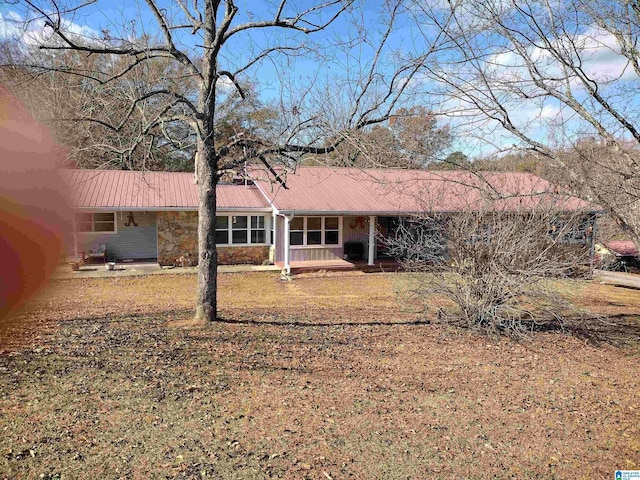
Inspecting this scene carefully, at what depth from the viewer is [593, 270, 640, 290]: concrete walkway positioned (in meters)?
16.9

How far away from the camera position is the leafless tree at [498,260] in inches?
298

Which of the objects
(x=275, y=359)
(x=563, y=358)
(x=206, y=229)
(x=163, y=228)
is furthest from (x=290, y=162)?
(x=163, y=228)

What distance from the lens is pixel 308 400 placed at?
5051 millimetres

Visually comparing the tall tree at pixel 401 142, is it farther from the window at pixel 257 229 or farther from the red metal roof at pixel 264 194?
the window at pixel 257 229

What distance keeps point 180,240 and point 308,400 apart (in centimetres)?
1300

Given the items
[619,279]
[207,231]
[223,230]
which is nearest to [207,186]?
[207,231]

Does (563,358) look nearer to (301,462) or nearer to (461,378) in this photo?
(461,378)

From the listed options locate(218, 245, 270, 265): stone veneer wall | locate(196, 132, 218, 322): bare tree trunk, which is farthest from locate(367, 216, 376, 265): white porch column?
locate(196, 132, 218, 322): bare tree trunk

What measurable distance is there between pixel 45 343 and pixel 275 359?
125 inches

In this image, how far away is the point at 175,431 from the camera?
4.20 metres

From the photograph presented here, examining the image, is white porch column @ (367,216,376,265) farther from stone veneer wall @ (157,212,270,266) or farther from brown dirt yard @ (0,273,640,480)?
brown dirt yard @ (0,273,640,480)

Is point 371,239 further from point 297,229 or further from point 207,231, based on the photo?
point 207,231

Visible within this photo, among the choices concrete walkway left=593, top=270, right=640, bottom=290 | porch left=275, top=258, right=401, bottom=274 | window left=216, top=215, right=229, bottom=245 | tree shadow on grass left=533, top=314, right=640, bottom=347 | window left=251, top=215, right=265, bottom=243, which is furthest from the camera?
window left=251, top=215, right=265, bottom=243

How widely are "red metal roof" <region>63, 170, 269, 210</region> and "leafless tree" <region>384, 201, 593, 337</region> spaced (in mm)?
10223
